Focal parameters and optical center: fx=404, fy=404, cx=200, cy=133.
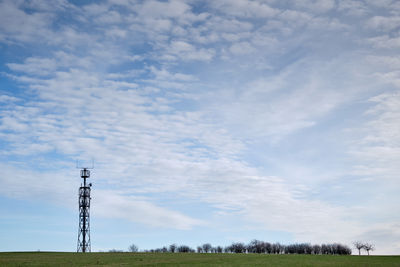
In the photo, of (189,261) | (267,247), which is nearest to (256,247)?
(267,247)

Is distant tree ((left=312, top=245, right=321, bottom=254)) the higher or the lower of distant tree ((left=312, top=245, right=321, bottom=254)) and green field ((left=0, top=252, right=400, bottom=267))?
the lower

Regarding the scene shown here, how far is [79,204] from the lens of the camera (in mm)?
104312

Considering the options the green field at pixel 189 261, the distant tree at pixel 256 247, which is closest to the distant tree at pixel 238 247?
the distant tree at pixel 256 247

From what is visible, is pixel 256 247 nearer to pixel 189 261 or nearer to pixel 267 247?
pixel 267 247

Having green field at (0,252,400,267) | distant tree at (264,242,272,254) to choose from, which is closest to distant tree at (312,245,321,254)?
distant tree at (264,242,272,254)

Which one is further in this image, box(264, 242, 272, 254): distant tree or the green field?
box(264, 242, 272, 254): distant tree

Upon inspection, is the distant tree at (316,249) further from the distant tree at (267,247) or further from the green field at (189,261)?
the green field at (189,261)

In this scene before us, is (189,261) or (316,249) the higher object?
(189,261)

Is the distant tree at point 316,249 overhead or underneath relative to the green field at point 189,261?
underneath

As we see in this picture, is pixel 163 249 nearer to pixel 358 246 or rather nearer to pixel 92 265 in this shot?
pixel 358 246

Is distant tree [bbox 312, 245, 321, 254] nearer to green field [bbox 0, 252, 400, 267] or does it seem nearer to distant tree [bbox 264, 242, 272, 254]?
distant tree [bbox 264, 242, 272, 254]

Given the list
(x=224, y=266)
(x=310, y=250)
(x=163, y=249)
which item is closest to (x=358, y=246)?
(x=310, y=250)

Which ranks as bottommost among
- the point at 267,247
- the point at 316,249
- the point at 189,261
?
the point at 316,249

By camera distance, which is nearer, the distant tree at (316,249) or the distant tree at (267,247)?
the distant tree at (267,247)
